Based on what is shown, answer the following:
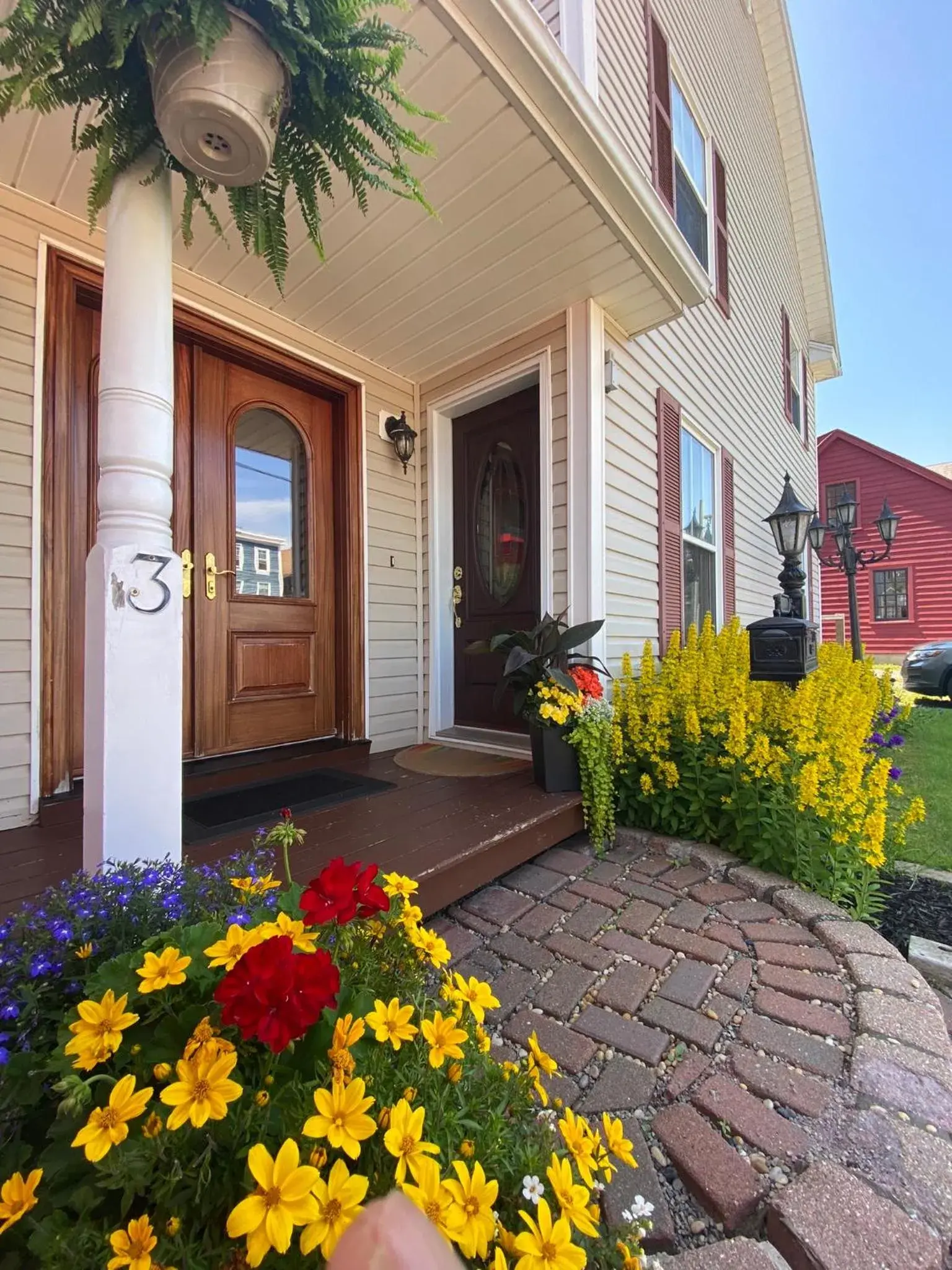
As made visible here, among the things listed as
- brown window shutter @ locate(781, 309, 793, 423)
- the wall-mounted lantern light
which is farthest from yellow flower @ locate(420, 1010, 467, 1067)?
brown window shutter @ locate(781, 309, 793, 423)

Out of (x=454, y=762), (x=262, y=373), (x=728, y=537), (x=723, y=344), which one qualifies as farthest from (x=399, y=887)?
(x=723, y=344)

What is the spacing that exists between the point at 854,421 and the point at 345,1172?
29.5 metres

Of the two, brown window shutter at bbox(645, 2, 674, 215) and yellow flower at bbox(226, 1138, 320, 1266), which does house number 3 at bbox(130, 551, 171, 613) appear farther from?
brown window shutter at bbox(645, 2, 674, 215)

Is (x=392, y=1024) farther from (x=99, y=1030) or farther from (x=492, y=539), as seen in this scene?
(x=492, y=539)

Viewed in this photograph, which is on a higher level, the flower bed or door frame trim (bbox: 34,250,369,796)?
door frame trim (bbox: 34,250,369,796)

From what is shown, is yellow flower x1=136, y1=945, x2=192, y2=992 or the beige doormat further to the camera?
the beige doormat

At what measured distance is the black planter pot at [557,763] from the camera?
8.06ft

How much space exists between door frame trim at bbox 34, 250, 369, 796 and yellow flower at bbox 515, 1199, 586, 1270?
2.21 metres

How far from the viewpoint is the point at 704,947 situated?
165 centimetres

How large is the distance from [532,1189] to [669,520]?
144 inches

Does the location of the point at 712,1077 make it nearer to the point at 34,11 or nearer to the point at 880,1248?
the point at 880,1248

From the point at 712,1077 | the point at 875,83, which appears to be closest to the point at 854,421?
the point at 875,83

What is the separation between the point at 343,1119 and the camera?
Result: 56 centimetres

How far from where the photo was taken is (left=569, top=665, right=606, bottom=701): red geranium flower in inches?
99.3
